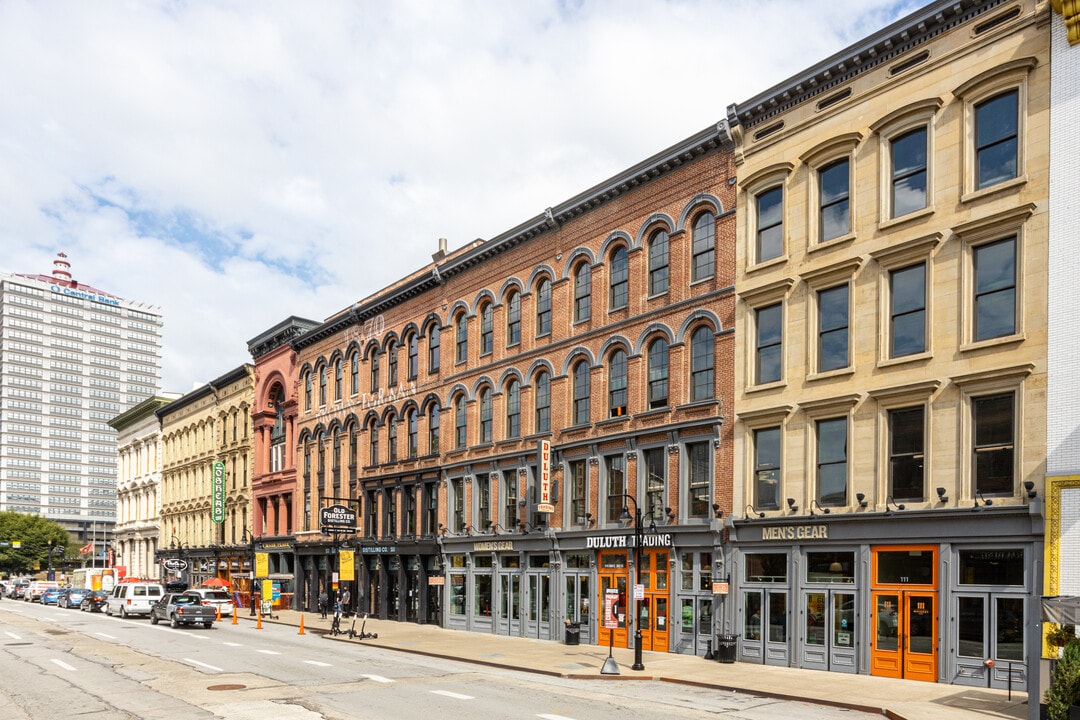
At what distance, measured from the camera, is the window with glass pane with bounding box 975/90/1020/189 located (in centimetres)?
2306

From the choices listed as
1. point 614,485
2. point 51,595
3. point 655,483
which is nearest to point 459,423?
point 614,485

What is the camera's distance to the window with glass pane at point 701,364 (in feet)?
100

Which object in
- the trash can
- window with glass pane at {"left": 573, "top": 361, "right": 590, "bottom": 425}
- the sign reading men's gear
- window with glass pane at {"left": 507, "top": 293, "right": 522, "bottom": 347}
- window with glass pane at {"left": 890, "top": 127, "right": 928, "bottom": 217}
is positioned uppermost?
window with glass pane at {"left": 890, "top": 127, "right": 928, "bottom": 217}

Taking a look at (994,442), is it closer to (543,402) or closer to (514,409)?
(543,402)

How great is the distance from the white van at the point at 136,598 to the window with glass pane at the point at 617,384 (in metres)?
28.9

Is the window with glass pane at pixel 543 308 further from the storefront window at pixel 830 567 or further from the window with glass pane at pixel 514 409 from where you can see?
the storefront window at pixel 830 567

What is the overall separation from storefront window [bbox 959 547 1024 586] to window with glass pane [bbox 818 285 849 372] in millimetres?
6062

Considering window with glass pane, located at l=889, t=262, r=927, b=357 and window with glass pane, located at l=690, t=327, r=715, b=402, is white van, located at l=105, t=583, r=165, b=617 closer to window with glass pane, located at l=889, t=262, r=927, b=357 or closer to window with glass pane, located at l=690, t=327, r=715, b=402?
window with glass pane, located at l=690, t=327, r=715, b=402

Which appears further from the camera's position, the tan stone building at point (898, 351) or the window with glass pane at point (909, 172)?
the window with glass pane at point (909, 172)

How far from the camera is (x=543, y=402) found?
125 feet

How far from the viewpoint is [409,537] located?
46000mm

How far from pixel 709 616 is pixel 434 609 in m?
18.4

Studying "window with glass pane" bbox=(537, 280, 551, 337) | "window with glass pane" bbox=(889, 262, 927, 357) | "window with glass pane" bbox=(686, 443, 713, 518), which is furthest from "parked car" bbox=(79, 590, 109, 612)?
"window with glass pane" bbox=(889, 262, 927, 357)

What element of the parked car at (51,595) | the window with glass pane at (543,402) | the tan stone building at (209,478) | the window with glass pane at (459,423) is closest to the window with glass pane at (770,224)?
the window with glass pane at (543,402)
